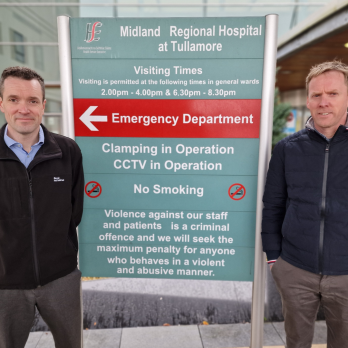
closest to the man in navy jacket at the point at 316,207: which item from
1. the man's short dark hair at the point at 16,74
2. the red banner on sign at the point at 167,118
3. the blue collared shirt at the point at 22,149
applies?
the red banner on sign at the point at 167,118

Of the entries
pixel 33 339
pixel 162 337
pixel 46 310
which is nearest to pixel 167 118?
→ pixel 46 310

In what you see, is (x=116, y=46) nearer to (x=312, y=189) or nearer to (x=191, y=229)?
(x=191, y=229)

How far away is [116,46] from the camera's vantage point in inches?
82.0

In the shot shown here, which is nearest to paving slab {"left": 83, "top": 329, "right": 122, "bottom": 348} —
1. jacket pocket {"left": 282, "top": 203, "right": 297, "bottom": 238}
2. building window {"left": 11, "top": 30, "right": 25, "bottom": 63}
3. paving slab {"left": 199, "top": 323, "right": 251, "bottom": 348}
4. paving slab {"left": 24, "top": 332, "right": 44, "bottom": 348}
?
paving slab {"left": 24, "top": 332, "right": 44, "bottom": 348}

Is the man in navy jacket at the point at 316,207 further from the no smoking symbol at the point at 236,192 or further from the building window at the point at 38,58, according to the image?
the building window at the point at 38,58

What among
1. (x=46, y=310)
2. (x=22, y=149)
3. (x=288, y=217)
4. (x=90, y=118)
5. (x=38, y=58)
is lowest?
(x=46, y=310)

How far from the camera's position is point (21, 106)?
5.95 feet

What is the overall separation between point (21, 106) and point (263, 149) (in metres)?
1.52

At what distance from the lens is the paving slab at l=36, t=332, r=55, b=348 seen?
9.51 ft

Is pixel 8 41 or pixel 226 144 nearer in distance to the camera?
pixel 226 144

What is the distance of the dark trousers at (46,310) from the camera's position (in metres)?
1.87

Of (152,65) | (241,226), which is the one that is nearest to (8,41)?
(152,65)

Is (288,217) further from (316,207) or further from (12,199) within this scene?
(12,199)

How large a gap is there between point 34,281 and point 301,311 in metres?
1.67
